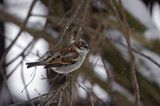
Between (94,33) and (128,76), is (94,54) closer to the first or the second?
(94,33)

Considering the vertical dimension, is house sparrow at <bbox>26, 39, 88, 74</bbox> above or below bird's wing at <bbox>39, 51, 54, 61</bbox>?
below

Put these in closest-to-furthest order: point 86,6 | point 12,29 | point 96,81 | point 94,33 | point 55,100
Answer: point 55,100 < point 86,6 < point 94,33 < point 96,81 < point 12,29

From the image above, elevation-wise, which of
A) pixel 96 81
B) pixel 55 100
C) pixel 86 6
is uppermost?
pixel 86 6

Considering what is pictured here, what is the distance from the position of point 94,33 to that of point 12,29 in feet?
9.81

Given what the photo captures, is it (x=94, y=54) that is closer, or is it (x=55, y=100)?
(x=55, y=100)

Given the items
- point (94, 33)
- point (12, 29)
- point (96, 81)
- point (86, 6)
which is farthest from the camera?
point (12, 29)

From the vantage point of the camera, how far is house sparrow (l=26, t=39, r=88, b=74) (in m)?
3.07

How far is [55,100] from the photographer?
9.34 feet

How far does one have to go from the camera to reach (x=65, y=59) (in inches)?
125

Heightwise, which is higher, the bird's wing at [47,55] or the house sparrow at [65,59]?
the bird's wing at [47,55]

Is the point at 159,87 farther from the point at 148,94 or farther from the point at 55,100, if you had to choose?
the point at 55,100

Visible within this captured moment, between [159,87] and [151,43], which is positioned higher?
[151,43]

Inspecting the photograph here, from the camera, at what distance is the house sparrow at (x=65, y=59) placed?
307cm

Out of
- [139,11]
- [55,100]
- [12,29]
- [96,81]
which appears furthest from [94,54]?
[12,29]
